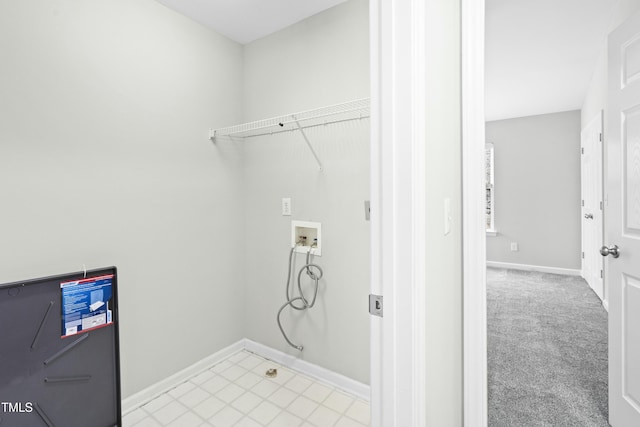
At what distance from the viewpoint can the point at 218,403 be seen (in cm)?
185

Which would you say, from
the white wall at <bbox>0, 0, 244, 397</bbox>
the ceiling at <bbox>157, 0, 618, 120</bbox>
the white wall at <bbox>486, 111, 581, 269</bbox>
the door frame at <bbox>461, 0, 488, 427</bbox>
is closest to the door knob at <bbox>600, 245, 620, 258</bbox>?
the door frame at <bbox>461, 0, 488, 427</bbox>

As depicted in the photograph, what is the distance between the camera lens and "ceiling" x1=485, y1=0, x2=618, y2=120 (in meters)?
2.28

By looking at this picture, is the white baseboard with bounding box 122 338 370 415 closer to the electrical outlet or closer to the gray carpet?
the gray carpet

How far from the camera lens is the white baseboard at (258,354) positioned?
6.07 feet

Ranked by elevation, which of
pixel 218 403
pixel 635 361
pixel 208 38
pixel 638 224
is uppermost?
pixel 208 38

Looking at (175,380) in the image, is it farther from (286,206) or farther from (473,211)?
(473,211)

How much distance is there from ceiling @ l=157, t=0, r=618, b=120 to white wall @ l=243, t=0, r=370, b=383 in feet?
0.54

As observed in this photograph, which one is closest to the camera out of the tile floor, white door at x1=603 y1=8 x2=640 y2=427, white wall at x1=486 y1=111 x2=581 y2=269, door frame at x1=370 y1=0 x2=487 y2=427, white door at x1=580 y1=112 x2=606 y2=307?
door frame at x1=370 y1=0 x2=487 y2=427

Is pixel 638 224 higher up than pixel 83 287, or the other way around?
pixel 638 224

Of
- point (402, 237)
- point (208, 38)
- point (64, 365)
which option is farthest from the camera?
point (208, 38)

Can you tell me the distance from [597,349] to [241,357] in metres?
2.76

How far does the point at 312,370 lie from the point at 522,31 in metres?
3.08

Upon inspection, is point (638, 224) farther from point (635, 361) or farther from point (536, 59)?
point (536, 59)

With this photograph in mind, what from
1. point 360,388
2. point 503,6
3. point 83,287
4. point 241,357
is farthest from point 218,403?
point 503,6
